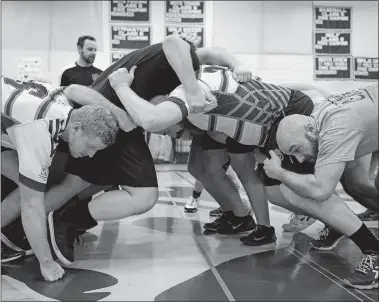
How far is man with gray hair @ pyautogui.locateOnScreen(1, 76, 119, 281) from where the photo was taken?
5.77 feet

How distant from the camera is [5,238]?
213 cm

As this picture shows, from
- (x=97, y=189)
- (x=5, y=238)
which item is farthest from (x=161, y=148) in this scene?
(x=5, y=238)

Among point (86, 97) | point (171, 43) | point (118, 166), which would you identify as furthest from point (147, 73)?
point (118, 166)

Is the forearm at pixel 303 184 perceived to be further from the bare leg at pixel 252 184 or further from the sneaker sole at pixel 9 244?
the sneaker sole at pixel 9 244

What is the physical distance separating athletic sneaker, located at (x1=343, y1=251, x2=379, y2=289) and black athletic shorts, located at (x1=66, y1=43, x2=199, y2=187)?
1037 mm

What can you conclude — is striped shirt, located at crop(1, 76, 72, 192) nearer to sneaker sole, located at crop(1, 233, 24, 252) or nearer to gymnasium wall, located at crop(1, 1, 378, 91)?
sneaker sole, located at crop(1, 233, 24, 252)

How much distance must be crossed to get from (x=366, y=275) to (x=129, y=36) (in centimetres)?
677

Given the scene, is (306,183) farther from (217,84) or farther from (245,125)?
(217,84)

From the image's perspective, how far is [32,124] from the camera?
1793mm

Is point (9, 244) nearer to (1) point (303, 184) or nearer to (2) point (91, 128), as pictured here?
(2) point (91, 128)

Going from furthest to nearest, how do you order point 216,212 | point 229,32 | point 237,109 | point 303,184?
point 229,32
point 216,212
point 237,109
point 303,184

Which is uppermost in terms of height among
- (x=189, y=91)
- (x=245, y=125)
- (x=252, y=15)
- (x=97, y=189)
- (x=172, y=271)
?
(x=252, y=15)

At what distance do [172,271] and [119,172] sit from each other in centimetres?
58

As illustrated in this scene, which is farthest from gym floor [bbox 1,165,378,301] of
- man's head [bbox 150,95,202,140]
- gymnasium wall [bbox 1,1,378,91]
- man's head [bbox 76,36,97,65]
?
gymnasium wall [bbox 1,1,378,91]
